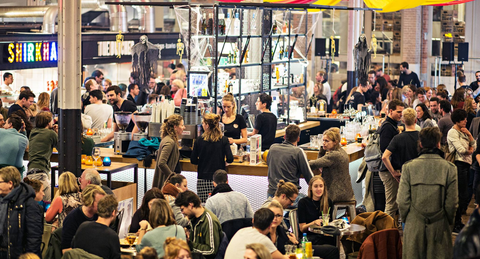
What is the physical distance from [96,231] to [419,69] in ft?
59.2

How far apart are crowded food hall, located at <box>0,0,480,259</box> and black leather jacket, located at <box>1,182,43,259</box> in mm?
10

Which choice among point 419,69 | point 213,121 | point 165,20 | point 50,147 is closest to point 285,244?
point 213,121

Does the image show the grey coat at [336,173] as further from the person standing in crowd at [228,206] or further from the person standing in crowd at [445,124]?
the person standing in crowd at [445,124]

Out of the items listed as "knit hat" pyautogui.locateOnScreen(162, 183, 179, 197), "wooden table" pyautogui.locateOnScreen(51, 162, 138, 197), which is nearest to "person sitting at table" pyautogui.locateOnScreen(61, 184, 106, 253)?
"knit hat" pyautogui.locateOnScreen(162, 183, 179, 197)

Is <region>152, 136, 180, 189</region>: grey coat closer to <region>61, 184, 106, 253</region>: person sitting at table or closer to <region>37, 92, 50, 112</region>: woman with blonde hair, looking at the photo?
<region>61, 184, 106, 253</region>: person sitting at table

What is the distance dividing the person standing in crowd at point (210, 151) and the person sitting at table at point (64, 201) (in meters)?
1.49

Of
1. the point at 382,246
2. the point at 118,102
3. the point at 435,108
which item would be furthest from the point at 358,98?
the point at 382,246

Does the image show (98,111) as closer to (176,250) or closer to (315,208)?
(315,208)

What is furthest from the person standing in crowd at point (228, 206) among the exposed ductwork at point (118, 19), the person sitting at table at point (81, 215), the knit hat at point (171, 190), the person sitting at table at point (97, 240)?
the exposed ductwork at point (118, 19)

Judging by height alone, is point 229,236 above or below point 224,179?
below

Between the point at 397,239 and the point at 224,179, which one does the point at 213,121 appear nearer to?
the point at 224,179

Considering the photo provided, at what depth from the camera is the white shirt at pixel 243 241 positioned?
4598 millimetres

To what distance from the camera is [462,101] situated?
31.8 ft

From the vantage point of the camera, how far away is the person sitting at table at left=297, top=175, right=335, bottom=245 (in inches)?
228
